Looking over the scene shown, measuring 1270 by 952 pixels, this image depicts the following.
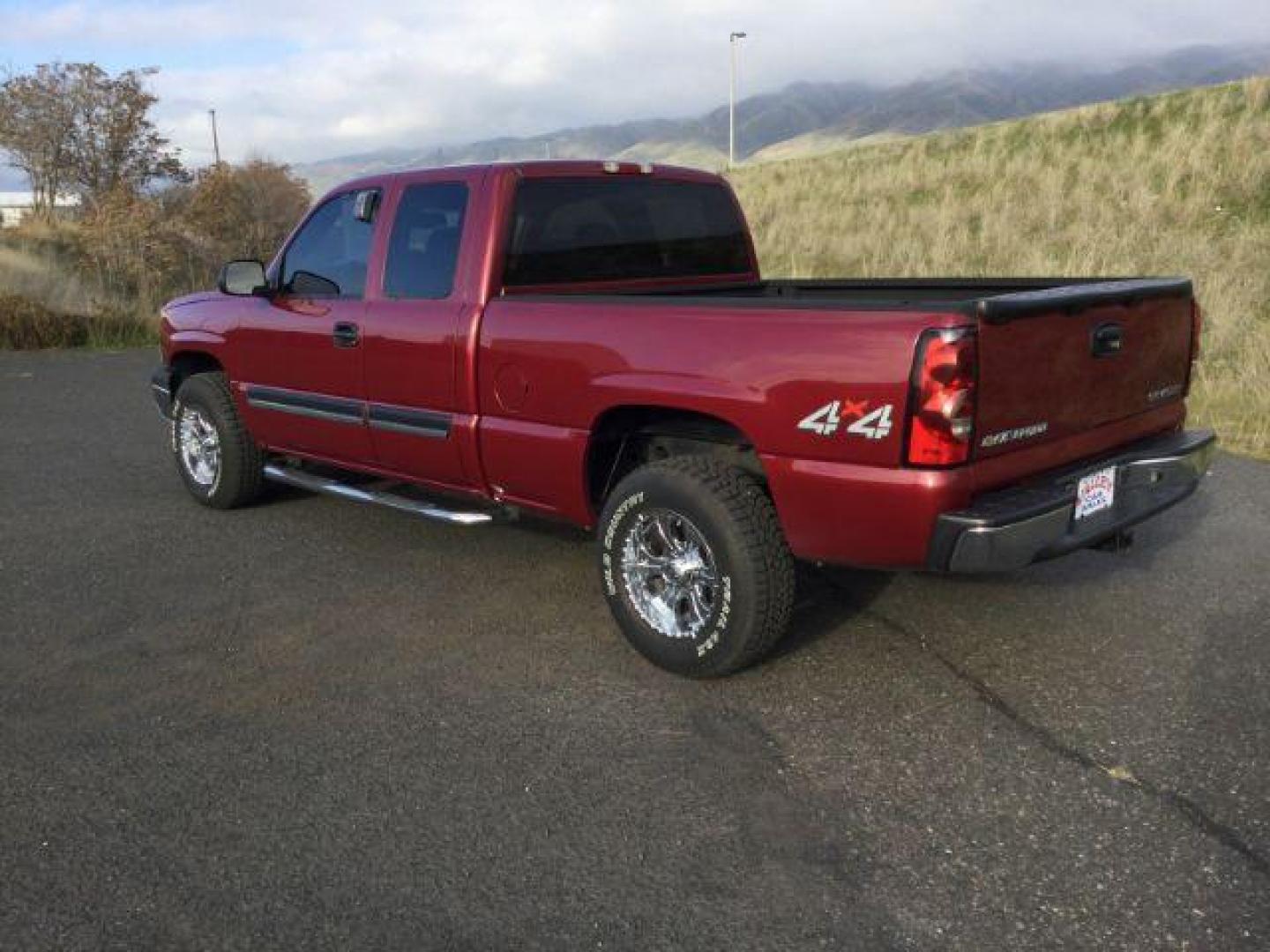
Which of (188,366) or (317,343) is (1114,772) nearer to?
(317,343)

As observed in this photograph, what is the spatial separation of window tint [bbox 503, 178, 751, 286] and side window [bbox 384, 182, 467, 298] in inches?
11.1

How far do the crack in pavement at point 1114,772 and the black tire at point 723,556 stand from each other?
0.68 metres

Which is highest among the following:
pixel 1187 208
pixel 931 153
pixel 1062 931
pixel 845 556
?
pixel 931 153

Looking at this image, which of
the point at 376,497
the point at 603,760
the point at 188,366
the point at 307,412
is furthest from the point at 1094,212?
the point at 603,760

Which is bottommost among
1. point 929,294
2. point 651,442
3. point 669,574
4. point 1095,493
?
point 669,574

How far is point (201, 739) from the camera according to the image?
3395mm

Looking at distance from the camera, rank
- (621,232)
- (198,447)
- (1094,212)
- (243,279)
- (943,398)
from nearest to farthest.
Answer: (943,398) < (621,232) < (243,279) < (198,447) < (1094,212)

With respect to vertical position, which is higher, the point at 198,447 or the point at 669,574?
the point at 198,447

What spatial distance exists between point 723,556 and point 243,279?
10.7ft

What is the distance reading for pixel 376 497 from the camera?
16.2 ft

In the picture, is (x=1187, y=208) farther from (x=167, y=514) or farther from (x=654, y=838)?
(x=654, y=838)

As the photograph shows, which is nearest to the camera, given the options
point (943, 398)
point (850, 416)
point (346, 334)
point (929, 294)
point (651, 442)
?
point (943, 398)

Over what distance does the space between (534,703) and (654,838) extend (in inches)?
36.0

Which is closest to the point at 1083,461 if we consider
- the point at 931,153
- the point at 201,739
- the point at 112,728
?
the point at 201,739
